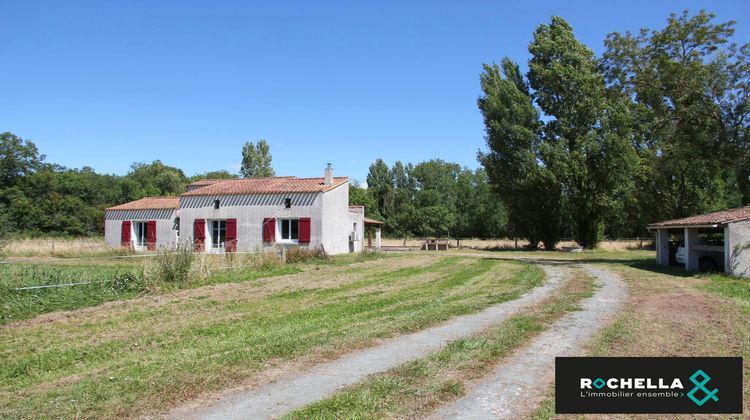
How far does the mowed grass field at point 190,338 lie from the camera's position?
4.99 m

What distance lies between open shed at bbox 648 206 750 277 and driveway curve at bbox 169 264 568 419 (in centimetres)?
1358

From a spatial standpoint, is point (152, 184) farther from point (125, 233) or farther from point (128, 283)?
point (128, 283)

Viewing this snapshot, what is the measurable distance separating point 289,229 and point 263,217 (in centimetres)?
163

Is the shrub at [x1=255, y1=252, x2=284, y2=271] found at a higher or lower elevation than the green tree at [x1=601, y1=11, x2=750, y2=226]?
lower

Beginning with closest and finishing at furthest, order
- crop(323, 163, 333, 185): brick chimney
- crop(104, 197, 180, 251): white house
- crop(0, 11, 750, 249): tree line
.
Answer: crop(0, 11, 750, 249): tree line, crop(323, 163, 333, 185): brick chimney, crop(104, 197, 180, 251): white house

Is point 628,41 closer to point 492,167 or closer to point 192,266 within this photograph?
point 492,167

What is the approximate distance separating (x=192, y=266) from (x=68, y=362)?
765 cm

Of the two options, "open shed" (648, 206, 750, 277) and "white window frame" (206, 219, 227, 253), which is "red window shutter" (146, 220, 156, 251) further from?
"open shed" (648, 206, 750, 277)

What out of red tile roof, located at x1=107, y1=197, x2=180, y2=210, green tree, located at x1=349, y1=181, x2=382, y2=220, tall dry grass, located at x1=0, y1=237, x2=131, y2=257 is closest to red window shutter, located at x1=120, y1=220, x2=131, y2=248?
red tile roof, located at x1=107, y1=197, x2=180, y2=210

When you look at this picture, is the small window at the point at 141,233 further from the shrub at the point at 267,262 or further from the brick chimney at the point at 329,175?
the shrub at the point at 267,262

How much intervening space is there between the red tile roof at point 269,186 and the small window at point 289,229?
1.71 metres

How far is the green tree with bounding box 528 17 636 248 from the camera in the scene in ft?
120

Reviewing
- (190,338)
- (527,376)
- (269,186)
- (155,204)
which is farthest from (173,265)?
(155,204)

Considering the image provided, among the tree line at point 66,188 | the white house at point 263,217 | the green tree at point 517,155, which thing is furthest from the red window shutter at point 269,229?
the tree line at point 66,188
